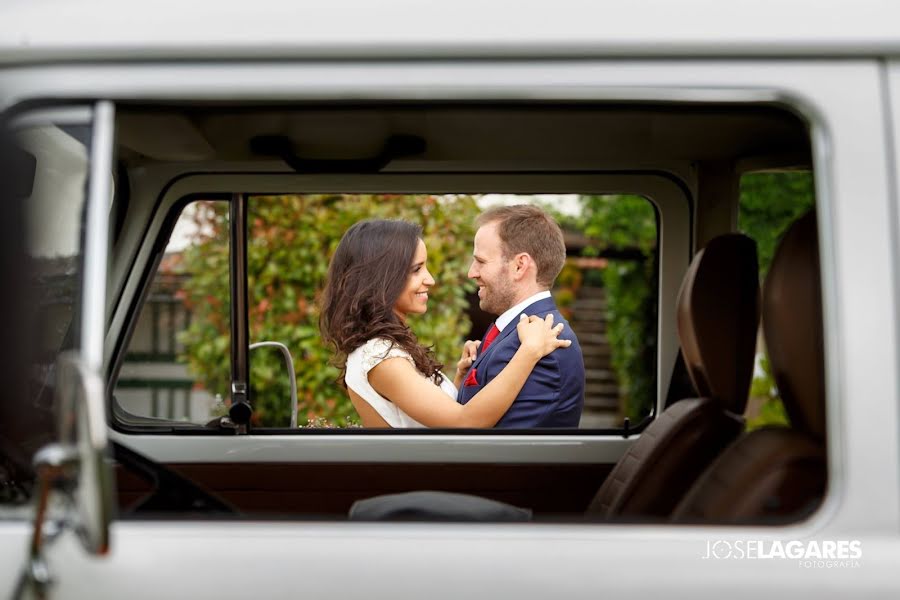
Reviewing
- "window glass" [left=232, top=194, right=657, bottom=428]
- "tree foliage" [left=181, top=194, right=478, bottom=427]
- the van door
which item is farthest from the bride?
"tree foliage" [left=181, top=194, right=478, bottom=427]

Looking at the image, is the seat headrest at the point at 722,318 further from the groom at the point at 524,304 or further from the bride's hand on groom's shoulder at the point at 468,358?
the bride's hand on groom's shoulder at the point at 468,358

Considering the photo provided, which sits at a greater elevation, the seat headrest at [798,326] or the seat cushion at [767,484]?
the seat headrest at [798,326]

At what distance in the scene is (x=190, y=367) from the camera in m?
5.86

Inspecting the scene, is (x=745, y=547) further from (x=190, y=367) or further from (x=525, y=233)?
(x=190, y=367)

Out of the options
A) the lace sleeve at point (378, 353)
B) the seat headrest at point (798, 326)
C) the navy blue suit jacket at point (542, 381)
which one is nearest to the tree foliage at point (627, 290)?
the navy blue suit jacket at point (542, 381)

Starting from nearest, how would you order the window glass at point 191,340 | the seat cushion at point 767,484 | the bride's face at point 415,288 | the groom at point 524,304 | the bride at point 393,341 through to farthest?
the seat cushion at point 767,484, the bride at point 393,341, the groom at point 524,304, the bride's face at point 415,288, the window glass at point 191,340

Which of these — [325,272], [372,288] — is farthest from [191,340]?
[372,288]

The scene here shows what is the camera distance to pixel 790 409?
1.63 meters

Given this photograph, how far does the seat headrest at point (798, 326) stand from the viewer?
5.00ft

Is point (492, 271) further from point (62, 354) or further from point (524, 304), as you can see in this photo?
point (62, 354)

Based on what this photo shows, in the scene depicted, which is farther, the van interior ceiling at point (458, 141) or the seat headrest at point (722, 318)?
the van interior ceiling at point (458, 141)

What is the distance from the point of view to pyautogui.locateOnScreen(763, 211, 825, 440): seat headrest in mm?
1523

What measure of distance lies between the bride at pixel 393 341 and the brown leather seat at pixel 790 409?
1.17 m

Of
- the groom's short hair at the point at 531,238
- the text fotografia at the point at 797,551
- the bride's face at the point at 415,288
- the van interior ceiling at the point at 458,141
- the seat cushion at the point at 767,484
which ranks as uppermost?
the van interior ceiling at the point at 458,141
